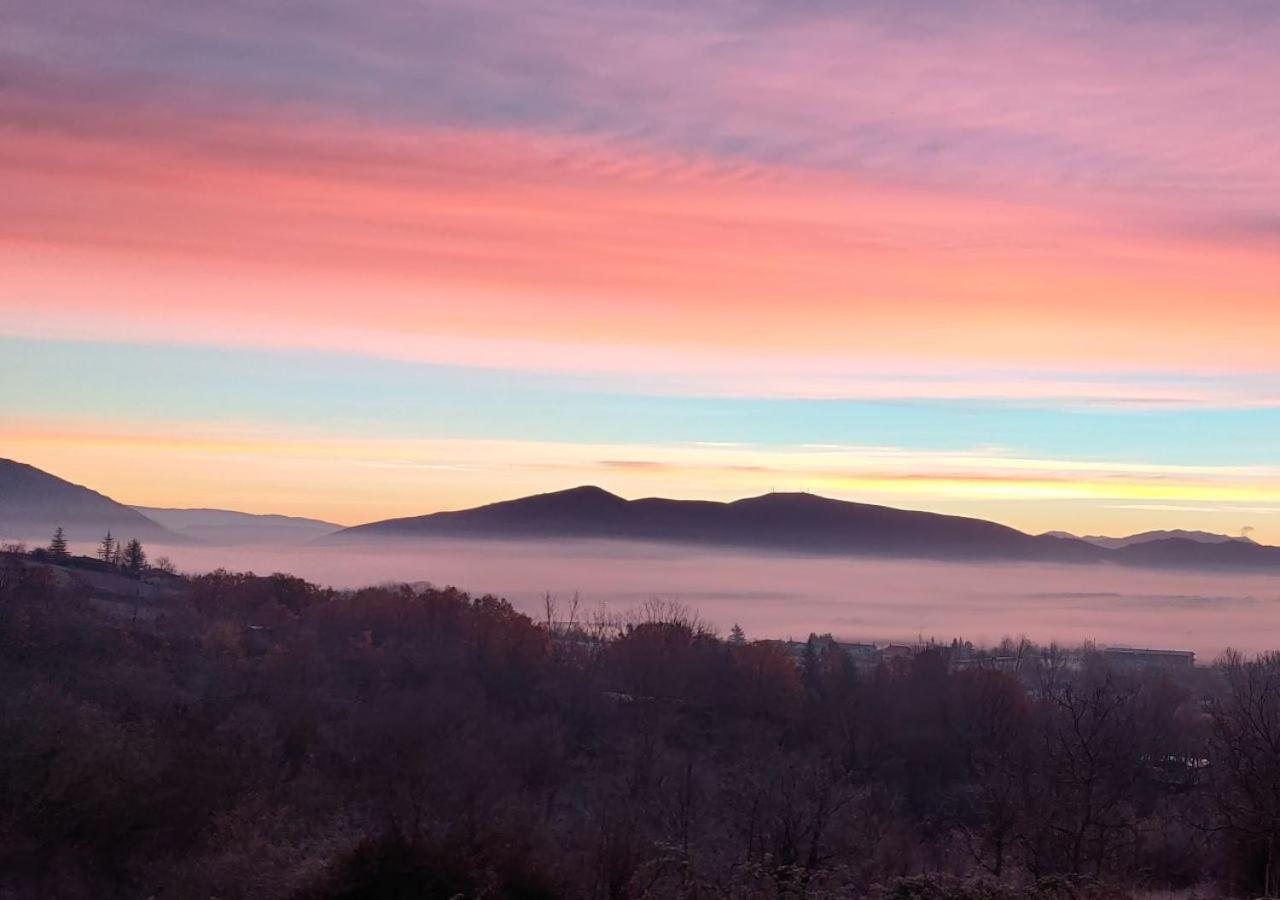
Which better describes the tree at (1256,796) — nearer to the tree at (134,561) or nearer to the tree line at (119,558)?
the tree line at (119,558)

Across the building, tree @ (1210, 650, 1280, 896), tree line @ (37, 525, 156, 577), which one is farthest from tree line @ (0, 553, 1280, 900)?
the building

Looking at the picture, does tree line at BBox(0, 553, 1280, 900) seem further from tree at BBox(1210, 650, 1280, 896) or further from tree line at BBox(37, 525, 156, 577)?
tree line at BBox(37, 525, 156, 577)

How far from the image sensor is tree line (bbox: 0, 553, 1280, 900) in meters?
21.1

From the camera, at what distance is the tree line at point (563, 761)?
21094mm

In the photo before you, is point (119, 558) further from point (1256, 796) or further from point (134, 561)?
point (1256, 796)

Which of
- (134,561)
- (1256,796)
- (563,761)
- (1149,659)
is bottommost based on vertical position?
(563,761)

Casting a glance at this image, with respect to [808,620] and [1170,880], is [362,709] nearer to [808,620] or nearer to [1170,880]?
[1170,880]

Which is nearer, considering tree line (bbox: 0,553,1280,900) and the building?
tree line (bbox: 0,553,1280,900)

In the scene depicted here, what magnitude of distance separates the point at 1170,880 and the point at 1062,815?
6.52 m

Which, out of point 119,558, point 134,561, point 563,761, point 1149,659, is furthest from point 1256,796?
point 1149,659

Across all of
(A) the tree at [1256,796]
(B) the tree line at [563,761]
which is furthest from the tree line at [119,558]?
(A) the tree at [1256,796]

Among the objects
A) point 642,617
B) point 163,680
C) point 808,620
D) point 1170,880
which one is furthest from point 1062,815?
point 808,620

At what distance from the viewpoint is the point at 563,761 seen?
47.7 m

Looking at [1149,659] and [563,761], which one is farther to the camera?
[1149,659]
